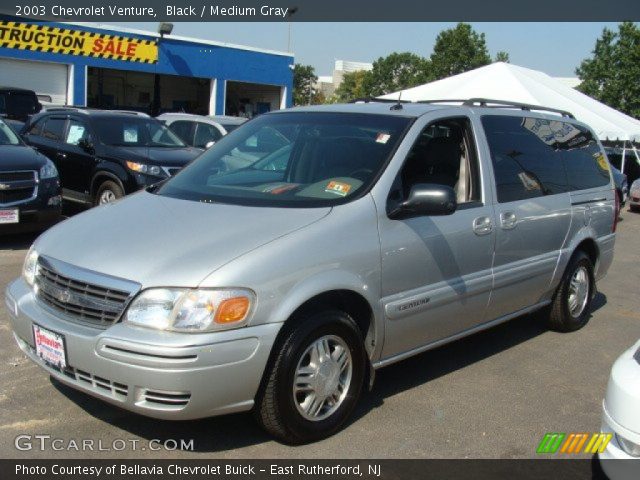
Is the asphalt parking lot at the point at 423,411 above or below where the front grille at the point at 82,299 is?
below

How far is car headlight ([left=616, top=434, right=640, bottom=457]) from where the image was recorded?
2.84 m

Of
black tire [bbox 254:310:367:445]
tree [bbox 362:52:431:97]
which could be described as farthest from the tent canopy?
tree [bbox 362:52:431:97]

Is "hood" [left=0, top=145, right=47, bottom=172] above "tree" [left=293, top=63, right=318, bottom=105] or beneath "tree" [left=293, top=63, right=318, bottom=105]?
beneath

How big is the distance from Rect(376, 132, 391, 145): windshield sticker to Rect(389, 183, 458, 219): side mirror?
451 mm

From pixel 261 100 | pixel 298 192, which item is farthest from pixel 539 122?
pixel 261 100

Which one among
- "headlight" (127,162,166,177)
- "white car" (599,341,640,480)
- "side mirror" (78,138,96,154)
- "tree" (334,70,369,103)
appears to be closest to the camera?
"white car" (599,341,640,480)

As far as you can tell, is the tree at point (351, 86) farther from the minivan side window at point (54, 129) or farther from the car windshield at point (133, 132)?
the minivan side window at point (54, 129)

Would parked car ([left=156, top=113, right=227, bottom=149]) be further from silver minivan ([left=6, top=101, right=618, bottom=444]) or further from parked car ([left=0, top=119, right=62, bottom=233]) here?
silver minivan ([left=6, top=101, right=618, bottom=444])

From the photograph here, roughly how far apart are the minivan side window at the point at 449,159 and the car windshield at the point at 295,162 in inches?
9.3

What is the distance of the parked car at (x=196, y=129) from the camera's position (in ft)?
41.6

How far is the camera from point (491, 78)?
16594 millimetres

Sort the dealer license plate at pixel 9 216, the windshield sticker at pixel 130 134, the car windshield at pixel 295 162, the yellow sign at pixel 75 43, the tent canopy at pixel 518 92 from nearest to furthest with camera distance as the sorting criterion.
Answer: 1. the car windshield at pixel 295 162
2. the dealer license plate at pixel 9 216
3. the windshield sticker at pixel 130 134
4. the tent canopy at pixel 518 92
5. the yellow sign at pixel 75 43

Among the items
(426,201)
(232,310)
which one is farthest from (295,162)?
(232,310)

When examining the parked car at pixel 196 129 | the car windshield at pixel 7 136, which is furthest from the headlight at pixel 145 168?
the parked car at pixel 196 129
